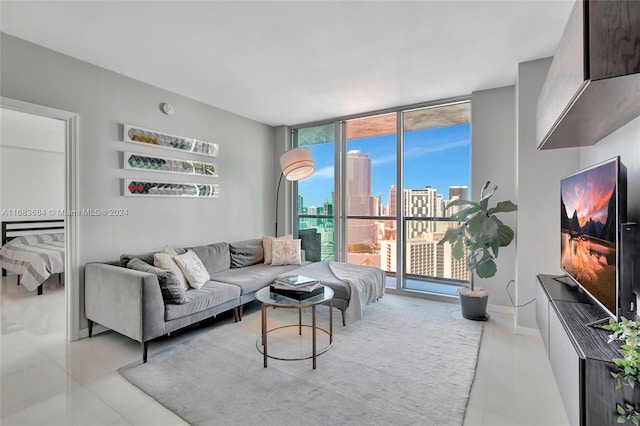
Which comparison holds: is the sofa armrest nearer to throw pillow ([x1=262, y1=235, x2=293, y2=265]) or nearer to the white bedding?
throw pillow ([x1=262, y1=235, x2=293, y2=265])

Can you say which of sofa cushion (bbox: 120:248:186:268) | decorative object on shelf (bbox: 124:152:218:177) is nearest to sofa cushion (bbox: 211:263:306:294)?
sofa cushion (bbox: 120:248:186:268)

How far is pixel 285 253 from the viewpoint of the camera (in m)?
4.34

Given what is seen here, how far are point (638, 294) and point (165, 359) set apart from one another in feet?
10.4

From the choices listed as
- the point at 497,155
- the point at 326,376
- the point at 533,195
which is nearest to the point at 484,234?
the point at 533,195

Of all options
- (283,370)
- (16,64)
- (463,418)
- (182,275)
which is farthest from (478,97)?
(16,64)

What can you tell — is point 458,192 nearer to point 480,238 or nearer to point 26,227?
point 480,238

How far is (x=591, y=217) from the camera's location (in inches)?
69.6

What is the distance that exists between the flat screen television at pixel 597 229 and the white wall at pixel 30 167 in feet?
21.4

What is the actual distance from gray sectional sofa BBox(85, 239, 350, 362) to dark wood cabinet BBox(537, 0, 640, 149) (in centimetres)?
233

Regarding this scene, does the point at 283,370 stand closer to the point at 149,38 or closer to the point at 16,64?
the point at 149,38

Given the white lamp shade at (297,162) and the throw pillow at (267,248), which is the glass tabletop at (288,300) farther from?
the white lamp shade at (297,162)

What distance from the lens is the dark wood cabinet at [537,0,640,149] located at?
1.18m

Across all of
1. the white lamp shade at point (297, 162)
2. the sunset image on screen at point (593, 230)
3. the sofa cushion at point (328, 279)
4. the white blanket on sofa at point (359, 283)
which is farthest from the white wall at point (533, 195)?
the white lamp shade at point (297, 162)

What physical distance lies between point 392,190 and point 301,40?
2.55m
